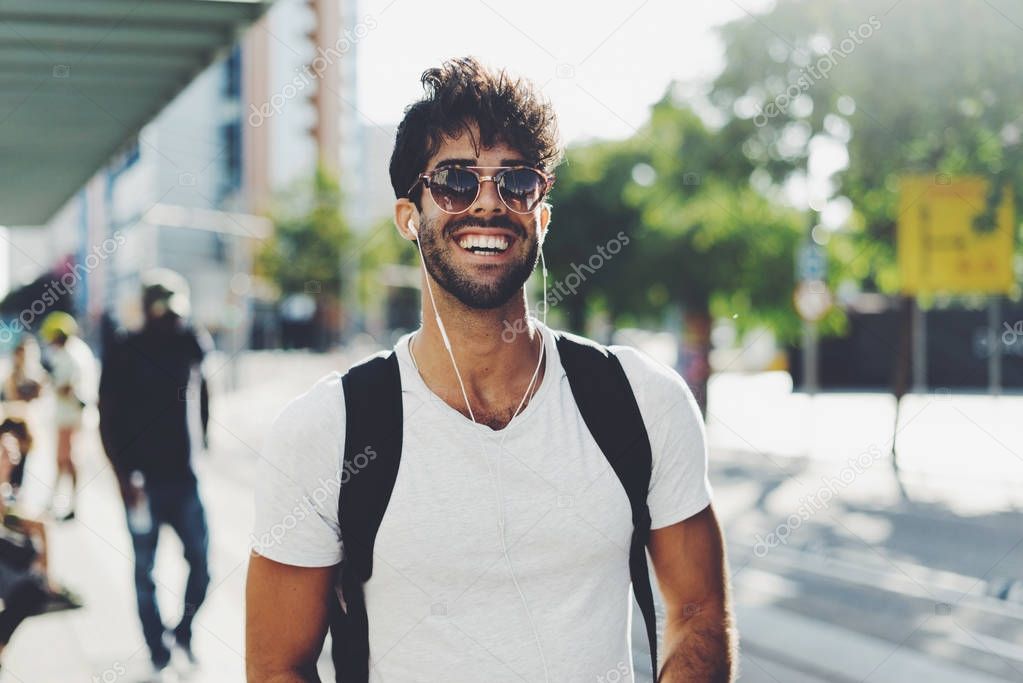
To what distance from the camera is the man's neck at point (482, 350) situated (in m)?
1.84

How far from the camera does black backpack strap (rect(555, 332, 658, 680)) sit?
1709 millimetres

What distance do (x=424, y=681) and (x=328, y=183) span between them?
4615cm

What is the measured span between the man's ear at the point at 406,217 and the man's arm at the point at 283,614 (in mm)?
649

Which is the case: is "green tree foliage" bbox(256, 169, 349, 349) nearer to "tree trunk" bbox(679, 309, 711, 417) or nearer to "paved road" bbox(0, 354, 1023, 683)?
"tree trunk" bbox(679, 309, 711, 417)

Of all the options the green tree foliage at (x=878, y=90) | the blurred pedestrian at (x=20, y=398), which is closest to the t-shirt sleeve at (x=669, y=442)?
the blurred pedestrian at (x=20, y=398)

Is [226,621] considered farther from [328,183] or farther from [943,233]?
[328,183]

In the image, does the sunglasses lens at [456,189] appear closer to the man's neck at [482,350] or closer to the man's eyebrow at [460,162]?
the man's eyebrow at [460,162]

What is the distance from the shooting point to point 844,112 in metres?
12.0

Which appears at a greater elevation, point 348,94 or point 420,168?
point 348,94

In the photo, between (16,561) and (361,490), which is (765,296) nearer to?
(16,561)

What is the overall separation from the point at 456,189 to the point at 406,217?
7.4 inches

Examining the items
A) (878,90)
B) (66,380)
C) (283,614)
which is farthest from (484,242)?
(878,90)

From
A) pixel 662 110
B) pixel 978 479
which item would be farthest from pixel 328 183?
pixel 978 479

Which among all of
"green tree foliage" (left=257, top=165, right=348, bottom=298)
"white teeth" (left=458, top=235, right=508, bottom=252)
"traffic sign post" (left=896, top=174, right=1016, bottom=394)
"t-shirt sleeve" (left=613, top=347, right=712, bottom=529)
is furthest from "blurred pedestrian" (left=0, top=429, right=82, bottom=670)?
"green tree foliage" (left=257, top=165, right=348, bottom=298)
